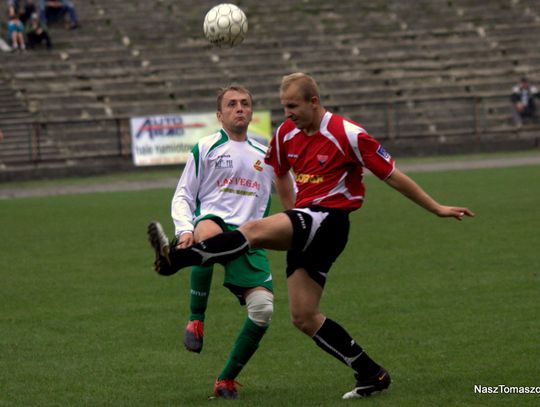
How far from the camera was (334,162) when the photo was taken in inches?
281

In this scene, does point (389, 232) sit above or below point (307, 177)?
below

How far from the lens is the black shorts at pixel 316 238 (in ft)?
23.0

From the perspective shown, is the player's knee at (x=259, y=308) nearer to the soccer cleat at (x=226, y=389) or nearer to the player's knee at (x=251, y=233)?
the soccer cleat at (x=226, y=389)

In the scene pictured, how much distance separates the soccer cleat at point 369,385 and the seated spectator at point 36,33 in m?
28.8

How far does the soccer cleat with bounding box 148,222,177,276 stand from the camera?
6579mm

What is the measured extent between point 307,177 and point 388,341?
2.35 metres

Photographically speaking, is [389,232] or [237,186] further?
[389,232]

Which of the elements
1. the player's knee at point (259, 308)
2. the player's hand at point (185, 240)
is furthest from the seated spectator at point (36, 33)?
the player's hand at point (185, 240)

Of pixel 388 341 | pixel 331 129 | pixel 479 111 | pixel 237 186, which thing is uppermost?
pixel 331 129

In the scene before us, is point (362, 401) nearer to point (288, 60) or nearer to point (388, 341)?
point (388, 341)

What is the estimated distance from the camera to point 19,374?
8180mm

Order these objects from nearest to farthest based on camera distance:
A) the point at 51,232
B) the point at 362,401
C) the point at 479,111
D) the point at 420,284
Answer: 1. the point at 362,401
2. the point at 420,284
3. the point at 51,232
4. the point at 479,111

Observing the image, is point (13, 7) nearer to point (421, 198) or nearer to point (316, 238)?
point (316, 238)

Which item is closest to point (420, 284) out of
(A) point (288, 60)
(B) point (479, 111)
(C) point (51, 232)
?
(C) point (51, 232)
